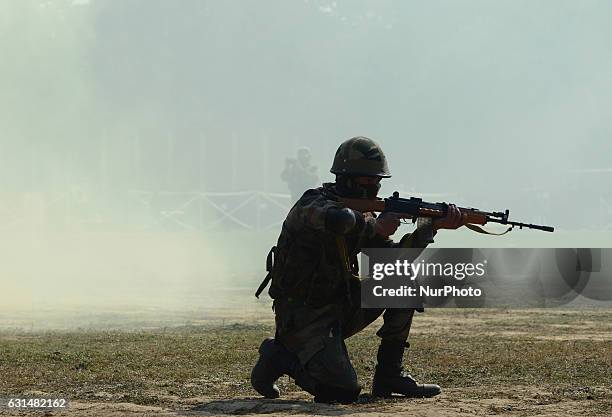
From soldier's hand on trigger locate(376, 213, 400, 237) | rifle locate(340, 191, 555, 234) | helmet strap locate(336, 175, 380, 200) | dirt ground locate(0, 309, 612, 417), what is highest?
helmet strap locate(336, 175, 380, 200)

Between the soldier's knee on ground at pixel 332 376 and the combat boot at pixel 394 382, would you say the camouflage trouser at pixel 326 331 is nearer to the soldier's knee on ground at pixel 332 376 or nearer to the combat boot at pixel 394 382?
the soldier's knee on ground at pixel 332 376

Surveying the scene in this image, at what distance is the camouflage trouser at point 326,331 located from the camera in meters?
9.34

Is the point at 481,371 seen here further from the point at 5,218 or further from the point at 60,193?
the point at 60,193

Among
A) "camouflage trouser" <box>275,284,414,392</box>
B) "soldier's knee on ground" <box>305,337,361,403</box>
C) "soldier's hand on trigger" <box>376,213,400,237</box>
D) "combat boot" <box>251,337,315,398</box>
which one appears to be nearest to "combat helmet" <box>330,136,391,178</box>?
"soldier's hand on trigger" <box>376,213,400,237</box>

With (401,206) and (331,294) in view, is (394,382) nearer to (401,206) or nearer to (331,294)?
(331,294)

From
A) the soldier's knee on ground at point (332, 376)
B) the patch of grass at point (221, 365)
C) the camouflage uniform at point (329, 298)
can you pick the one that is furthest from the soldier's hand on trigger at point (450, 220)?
the patch of grass at point (221, 365)

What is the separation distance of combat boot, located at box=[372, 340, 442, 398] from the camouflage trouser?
9.2 inches

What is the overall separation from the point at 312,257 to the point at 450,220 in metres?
1.25

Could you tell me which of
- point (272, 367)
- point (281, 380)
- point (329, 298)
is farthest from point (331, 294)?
point (281, 380)

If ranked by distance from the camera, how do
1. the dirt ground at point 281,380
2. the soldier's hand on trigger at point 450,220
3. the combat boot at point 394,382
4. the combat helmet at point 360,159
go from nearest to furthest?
the dirt ground at point 281,380
the combat helmet at point 360,159
the soldier's hand on trigger at point 450,220
the combat boot at point 394,382

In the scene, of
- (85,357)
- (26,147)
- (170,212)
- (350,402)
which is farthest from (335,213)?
(170,212)

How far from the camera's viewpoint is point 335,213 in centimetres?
891

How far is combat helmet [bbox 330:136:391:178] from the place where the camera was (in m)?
9.59

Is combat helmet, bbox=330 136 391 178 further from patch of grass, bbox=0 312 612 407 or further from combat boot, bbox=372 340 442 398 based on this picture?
patch of grass, bbox=0 312 612 407
